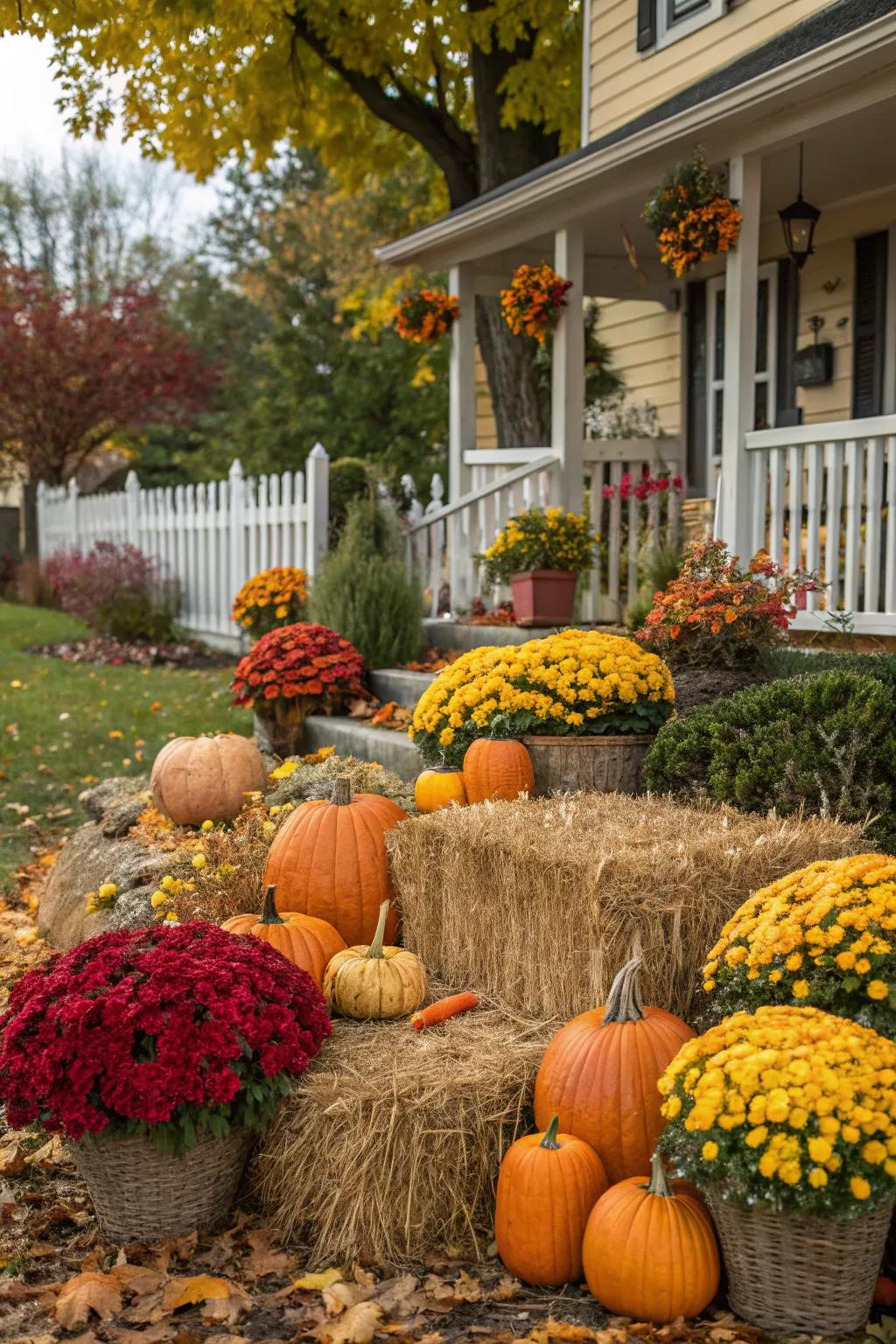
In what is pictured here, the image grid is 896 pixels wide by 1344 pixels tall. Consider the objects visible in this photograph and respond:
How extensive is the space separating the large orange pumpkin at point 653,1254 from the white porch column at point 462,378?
23.3 ft

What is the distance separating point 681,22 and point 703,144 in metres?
3.02

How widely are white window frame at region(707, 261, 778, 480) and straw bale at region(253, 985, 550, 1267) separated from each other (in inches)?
269

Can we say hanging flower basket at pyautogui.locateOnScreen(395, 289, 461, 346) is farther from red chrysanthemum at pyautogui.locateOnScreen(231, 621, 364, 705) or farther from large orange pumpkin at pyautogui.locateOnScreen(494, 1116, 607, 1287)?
large orange pumpkin at pyautogui.locateOnScreen(494, 1116, 607, 1287)

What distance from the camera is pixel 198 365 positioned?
68.5ft

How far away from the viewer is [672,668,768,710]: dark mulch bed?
205 inches

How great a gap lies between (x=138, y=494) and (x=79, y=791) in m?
6.77

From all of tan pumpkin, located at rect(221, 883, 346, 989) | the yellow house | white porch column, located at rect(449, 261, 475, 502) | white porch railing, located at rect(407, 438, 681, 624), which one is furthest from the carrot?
white porch column, located at rect(449, 261, 475, 502)

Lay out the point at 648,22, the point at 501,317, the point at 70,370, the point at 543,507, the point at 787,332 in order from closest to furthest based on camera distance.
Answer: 1. the point at 543,507
2. the point at 787,332
3. the point at 648,22
4. the point at 501,317
5. the point at 70,370

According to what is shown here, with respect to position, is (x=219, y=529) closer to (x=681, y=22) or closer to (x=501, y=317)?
(x=501, y=317)

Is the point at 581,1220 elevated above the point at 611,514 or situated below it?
below

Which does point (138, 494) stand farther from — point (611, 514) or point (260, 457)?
point (260, 457)

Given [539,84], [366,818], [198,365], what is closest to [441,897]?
[366,818]

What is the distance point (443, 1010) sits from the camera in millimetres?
3494

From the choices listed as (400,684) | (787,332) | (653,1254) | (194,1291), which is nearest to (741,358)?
(400,684)
